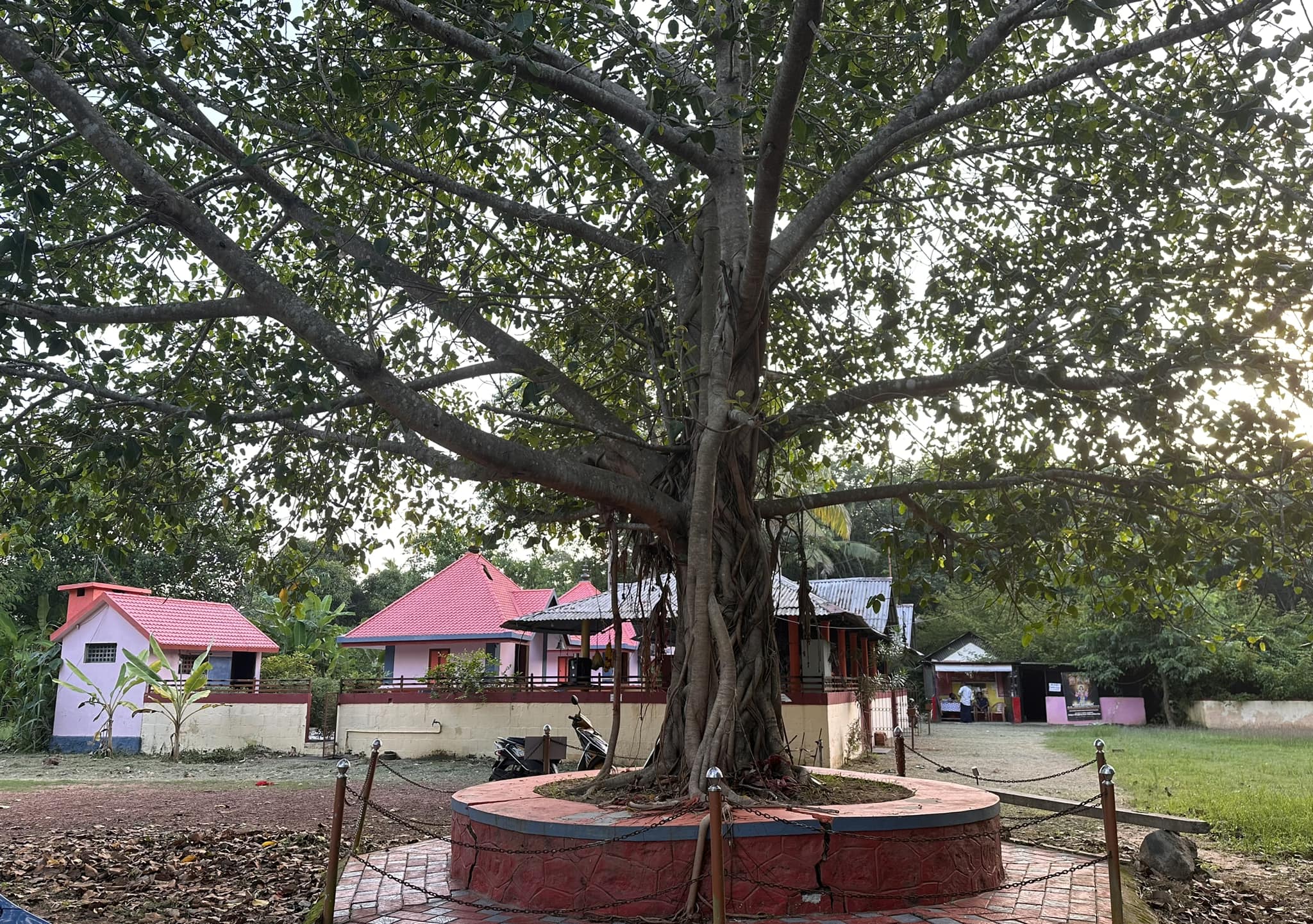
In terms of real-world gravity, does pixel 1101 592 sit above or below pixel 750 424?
below

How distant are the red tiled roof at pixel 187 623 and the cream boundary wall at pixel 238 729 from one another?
5.69 feet

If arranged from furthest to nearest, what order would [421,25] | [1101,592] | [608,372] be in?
[608,372] < [1101,592] < [421,25]

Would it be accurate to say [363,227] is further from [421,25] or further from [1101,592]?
[1101,592]

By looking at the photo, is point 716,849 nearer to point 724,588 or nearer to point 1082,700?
point 724,588

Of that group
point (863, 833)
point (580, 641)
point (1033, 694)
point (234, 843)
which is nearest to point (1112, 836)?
point (863, 833)

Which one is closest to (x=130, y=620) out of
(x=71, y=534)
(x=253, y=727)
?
(x=253, y=727)

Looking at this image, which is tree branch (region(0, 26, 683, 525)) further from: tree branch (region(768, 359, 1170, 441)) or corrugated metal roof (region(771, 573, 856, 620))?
corrugated metal roof (region(771, 573, 856, 620))

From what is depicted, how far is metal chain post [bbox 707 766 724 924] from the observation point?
5.11 meters

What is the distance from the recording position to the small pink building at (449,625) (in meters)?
25.2

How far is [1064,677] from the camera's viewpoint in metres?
36.8

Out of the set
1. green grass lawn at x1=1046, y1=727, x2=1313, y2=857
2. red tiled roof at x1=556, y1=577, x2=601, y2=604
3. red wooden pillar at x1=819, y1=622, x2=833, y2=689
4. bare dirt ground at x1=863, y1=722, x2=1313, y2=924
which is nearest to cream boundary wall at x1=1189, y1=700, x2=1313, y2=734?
green grass lawn at x1=1046, y1=727, x2=1313, y2=857

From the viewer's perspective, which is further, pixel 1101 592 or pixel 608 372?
pixel 608 372

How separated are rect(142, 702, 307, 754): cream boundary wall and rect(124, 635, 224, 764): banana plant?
203 mm

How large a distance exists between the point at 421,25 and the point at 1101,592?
739 cm
